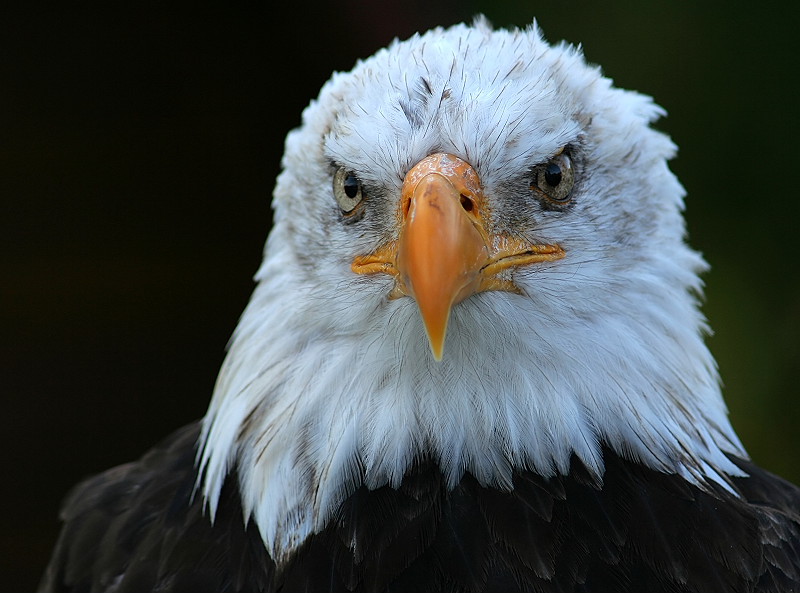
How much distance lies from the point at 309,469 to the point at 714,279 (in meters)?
2.50

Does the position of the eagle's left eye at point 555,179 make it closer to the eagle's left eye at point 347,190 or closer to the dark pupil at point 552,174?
the dark pupil at point 552,174

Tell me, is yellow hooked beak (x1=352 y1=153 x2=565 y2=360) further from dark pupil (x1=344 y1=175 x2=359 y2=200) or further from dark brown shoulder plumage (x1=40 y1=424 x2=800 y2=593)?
dark brown shoulder plumage (x1=40 y1=424 x2=800 y2=593)

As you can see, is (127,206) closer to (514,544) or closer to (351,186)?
(351,186)

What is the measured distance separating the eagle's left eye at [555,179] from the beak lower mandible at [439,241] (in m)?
0.19

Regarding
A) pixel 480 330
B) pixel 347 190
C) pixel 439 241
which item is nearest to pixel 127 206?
pixel 347 190

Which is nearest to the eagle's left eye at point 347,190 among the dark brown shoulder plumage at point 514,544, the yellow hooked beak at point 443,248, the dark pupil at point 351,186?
the dark pupil at point 351,186

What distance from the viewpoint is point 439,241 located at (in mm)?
1702

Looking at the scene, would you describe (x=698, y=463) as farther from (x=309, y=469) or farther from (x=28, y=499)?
(x=28, y=499)

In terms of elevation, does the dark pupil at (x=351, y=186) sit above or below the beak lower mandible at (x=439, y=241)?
above

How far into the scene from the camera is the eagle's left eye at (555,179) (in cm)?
197

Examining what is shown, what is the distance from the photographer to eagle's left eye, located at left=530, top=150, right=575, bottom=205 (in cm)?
197

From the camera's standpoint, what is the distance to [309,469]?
6.59 feet

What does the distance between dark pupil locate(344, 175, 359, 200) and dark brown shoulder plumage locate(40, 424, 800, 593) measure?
0.61 metres

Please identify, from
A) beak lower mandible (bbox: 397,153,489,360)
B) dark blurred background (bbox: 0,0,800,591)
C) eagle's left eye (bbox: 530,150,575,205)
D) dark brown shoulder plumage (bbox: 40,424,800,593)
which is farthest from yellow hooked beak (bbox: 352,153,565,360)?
dark blurred background (bbox: 0,0,800,591)
